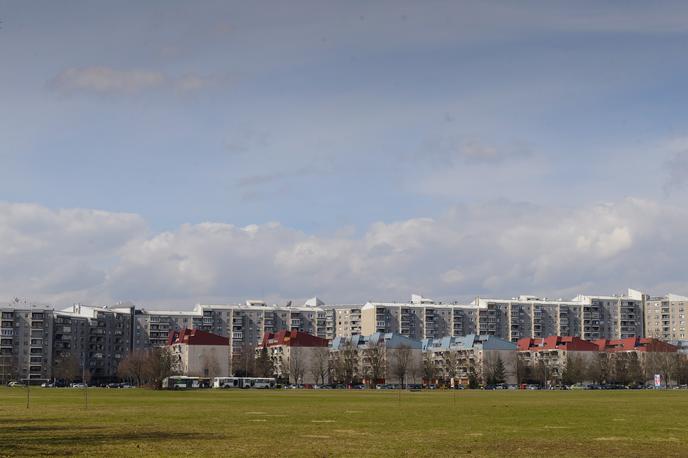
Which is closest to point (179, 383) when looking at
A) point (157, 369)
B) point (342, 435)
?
point (157, 369)

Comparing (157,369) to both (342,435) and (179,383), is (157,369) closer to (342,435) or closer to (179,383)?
(179,383)

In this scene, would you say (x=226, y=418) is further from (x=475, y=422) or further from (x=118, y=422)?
(x=475, y=422)

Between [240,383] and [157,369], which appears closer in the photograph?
[157,369]

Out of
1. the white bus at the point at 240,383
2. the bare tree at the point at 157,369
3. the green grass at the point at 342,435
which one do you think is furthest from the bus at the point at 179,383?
the green grass at the point at 342,435

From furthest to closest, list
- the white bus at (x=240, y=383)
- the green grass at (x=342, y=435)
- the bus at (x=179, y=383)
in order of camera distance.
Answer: the white bus at (x=240, y=383) → the bus at (x=179, y=383) → the green grass at (x=342, y=435)

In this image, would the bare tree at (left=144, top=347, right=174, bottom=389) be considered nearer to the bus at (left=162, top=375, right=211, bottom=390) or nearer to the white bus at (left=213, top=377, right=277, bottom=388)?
the bus at (left=162, top=375, right=211, bottom=390)

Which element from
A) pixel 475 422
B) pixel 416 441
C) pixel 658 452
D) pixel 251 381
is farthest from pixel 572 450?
pixel 251 381

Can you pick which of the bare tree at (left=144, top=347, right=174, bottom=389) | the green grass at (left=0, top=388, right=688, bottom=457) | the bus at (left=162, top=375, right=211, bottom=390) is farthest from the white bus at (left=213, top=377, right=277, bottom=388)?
the green grass at (left=0, top=388, right=688, bottom=457)

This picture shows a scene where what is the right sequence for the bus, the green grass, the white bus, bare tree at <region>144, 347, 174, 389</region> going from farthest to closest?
the white bus → the bus → bare tree at <region>144, 347, 174, 389</region> → the green grass

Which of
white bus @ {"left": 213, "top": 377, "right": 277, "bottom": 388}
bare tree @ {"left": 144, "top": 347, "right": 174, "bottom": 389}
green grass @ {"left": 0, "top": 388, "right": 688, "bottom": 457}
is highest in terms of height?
green grass @ {"left": 0, "top": 388, "right": 688, "bottom": 457}

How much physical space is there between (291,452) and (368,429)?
12416 mm

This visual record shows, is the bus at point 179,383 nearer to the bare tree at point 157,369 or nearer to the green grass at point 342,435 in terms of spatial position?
the bare tree at point 157,369

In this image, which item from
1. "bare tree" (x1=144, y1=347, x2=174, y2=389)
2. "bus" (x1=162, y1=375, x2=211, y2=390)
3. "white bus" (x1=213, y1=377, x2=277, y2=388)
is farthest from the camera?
"white bus" (x1=213, y1=377, x2=277, y2=388)

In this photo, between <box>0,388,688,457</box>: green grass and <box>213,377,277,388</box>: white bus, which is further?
<box>213,377,277,388</box>: white bus
